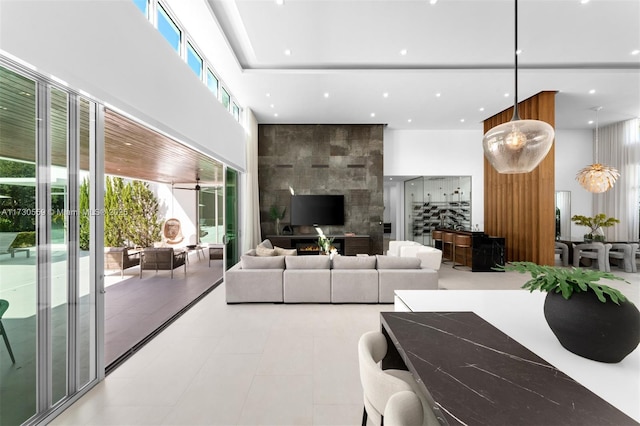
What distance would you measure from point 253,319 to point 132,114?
273 centimetres

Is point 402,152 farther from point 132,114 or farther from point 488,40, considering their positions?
point 132,114

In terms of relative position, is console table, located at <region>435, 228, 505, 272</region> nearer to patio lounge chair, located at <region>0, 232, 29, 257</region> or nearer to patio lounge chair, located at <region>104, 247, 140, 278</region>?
patio lounge chair, located at <region>0, 232, 29, 257</region>

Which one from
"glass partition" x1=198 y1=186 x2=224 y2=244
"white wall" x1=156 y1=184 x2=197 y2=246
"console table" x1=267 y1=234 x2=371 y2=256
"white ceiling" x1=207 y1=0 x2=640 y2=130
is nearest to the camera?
"white ceiling" x1=207 y1=0 x2=640 y2=130

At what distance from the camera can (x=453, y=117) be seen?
743cm

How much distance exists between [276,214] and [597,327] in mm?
7469

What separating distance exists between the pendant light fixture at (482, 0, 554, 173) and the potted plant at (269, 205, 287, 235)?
6370mm

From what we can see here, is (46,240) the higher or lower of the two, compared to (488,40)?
lower

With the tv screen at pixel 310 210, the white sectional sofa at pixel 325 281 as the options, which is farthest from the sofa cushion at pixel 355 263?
the tv screen at pixel 310 210

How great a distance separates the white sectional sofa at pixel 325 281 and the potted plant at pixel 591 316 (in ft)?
9.77

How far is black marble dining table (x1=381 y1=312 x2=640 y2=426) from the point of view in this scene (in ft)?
2.58

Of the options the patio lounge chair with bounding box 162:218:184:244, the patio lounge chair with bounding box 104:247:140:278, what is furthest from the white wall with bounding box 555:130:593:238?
the patio lounge chair with bounding box 162:218:184:244

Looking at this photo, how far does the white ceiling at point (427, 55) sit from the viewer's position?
3.63 meters

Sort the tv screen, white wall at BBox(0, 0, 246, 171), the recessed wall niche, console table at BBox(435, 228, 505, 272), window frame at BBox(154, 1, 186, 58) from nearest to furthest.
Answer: white wall at BBox(0, 0, 246, 171) < window frame at BBox(154, 1, 186, 58) < console table at BBox(435, 228, 505, 272) < the tv screen < the recessed wall niche

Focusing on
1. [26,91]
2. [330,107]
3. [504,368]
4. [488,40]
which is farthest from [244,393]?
[330,107]
